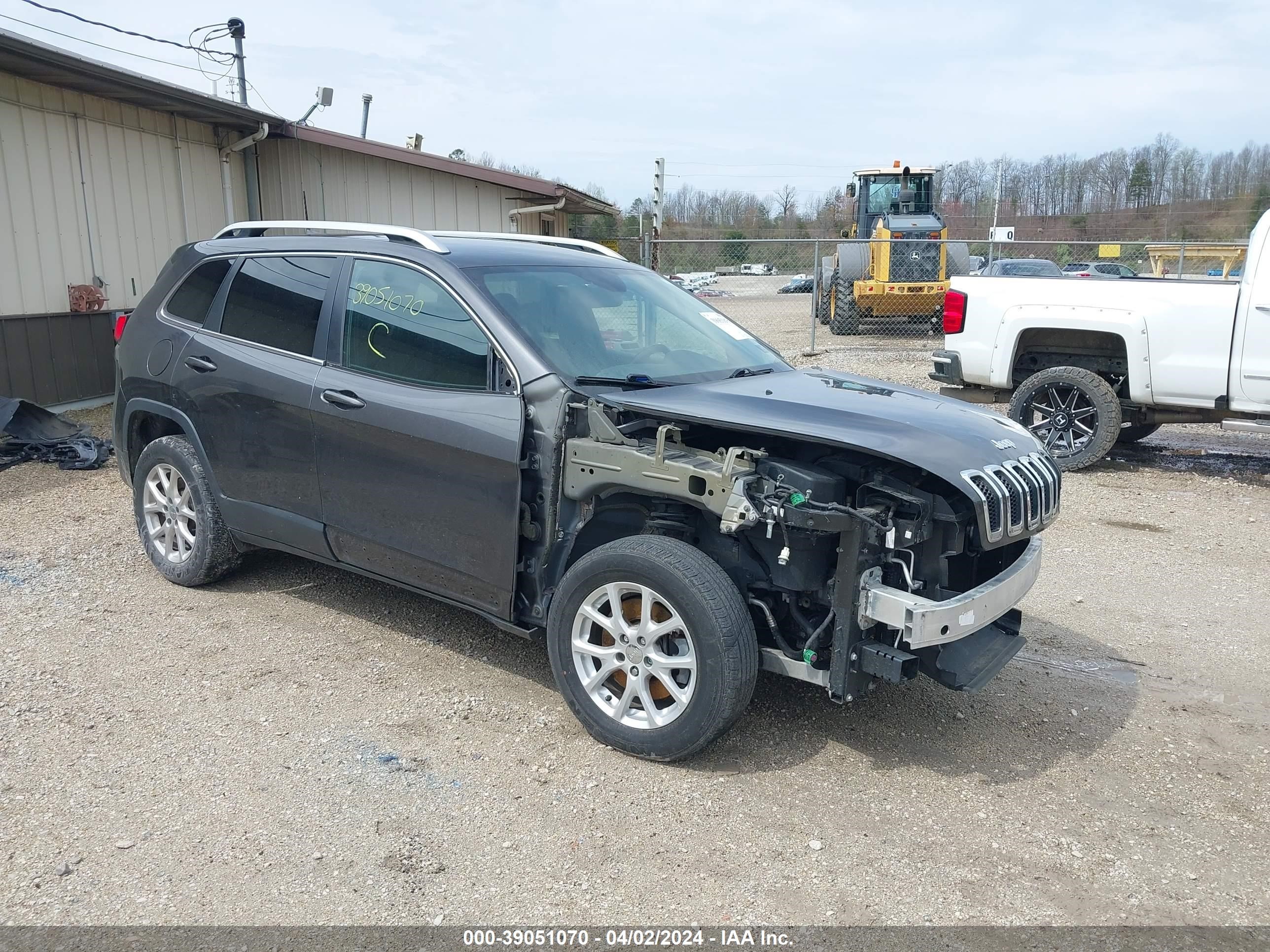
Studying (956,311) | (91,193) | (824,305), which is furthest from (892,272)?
(91,193)

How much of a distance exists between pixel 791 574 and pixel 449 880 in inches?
59.2

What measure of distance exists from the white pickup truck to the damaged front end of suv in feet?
13.9

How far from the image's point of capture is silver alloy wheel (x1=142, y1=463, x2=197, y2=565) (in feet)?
17.4

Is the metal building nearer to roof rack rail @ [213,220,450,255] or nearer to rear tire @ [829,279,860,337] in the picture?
roof rack rail @ [213,220,450,255]

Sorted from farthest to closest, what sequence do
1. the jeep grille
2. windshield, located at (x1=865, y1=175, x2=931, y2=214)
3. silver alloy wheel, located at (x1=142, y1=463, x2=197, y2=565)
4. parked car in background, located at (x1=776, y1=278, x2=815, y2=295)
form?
parked car in background, located at (x1=776, y1=278, x2=815, y2=295), windshield, located at (x1=865, y1=175, x2=931, y2=214), silver alloy wheel, located at (x1=142, y1=463, x2=197, y2=565), the jeep grille

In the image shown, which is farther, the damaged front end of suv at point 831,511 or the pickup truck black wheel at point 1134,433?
the pickup truck black wheel at point 1134,433

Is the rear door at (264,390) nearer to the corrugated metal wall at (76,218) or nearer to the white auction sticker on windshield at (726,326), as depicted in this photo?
the white auction sticker on windshield at (726,326)

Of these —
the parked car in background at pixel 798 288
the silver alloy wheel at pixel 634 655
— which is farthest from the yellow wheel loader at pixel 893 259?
the parked car in background at pixel 798 288

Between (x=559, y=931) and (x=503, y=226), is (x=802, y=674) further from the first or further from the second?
(x=503, y=226)

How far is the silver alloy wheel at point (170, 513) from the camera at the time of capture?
17.4 feet

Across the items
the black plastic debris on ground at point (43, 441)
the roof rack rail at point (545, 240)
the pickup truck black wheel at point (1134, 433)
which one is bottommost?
the pickup truck black wheel at point (1134, 433)

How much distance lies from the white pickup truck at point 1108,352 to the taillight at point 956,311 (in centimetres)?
1

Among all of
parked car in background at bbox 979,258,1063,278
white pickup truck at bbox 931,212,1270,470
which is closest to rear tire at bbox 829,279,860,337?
parked car in background at bbox 979,258,1063,278

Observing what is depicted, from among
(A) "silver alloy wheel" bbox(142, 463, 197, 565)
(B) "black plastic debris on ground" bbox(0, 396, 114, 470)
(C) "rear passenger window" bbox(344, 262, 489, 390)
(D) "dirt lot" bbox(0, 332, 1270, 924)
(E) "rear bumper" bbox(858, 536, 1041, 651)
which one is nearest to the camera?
(D) "dirt lot" bbox(0, 332, 1270, 924)
